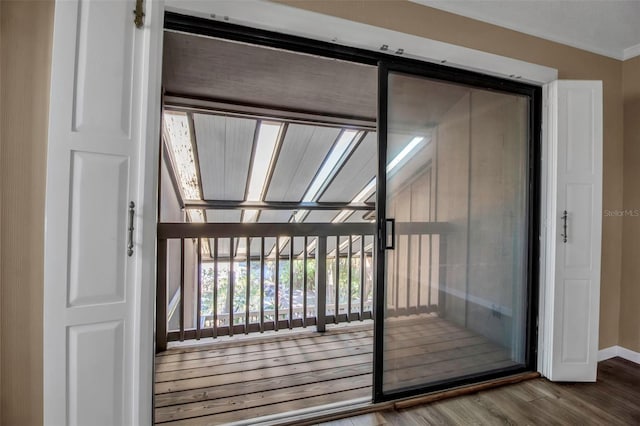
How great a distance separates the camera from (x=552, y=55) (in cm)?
224

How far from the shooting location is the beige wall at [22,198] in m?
1.21

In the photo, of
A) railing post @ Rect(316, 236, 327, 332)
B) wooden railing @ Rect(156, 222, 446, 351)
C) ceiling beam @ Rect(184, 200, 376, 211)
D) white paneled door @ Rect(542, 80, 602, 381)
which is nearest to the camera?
wooden railing @ Rect(156, 222, 446, 351)

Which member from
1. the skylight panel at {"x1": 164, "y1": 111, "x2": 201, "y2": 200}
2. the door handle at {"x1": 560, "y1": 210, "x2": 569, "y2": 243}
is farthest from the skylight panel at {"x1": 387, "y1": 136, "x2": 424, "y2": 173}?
the skylight panel at {"x1": 164, "y1": 111, "x2": 201, "y2": 200}

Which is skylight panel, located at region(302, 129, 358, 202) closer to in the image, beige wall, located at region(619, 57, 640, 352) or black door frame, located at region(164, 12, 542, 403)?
black door frame, located at region(164, 12, 542, 403)

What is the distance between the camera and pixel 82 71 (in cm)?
113

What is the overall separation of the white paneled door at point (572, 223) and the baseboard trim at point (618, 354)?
491mm

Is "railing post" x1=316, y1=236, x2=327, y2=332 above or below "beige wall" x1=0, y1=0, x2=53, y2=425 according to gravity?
below

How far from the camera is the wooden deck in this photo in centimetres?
188

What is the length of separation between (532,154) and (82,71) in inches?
108

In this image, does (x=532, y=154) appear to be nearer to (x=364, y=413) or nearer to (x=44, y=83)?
(x=364, y=413)

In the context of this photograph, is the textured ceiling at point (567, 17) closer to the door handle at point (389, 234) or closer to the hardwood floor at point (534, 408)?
the door handle at point (389, 234)

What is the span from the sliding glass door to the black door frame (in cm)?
1

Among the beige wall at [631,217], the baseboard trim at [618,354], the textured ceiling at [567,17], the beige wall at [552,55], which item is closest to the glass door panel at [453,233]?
the beige wall at [552,55]

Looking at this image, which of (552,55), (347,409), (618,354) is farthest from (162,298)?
(618,354)
